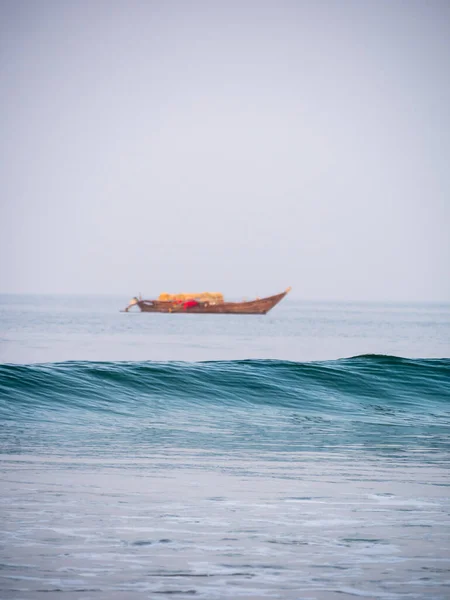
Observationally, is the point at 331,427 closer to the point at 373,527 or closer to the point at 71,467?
the point at 71,467

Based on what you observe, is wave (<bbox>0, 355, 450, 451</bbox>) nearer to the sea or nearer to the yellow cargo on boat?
the sea

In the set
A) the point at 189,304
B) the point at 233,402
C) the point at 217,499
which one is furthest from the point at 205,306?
the point at 217,499

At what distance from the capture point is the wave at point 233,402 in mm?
15151

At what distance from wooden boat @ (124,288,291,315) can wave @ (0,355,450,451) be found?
134m

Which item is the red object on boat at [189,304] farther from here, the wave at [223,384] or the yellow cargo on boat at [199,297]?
the wave at [223,384]

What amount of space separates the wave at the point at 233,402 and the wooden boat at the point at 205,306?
134217 millimetres

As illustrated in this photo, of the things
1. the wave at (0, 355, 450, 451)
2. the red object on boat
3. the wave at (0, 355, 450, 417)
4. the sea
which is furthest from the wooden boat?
the sea

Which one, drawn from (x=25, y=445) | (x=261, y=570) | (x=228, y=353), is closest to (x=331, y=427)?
(x=25, y=445)

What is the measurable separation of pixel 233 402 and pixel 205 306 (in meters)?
146

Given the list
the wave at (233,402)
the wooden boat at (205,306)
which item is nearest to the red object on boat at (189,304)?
the wooden boat at (205,306)

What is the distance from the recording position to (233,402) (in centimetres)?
2181

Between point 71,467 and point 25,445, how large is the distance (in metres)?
2.39

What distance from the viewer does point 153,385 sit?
76.7 feet

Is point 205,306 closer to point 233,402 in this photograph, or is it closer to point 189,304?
point 189,304
